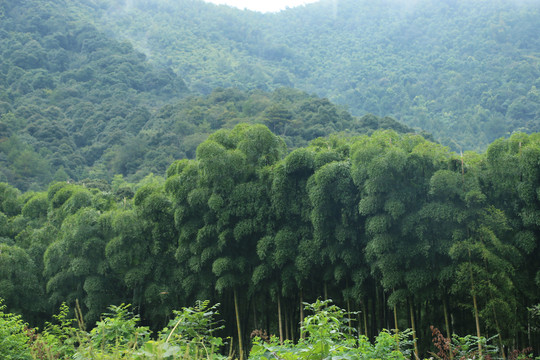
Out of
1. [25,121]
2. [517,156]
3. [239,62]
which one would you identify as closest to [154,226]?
[517,156]

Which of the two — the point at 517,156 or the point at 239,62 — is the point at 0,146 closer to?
the point at 517,156

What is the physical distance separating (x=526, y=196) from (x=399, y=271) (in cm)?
244

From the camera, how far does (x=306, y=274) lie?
10117 millimetres

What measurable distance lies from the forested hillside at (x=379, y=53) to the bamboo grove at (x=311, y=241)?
25.6 metres

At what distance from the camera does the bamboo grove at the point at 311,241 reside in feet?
27.8

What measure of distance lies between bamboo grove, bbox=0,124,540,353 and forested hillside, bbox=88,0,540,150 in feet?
83.9

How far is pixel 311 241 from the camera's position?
33.4ft

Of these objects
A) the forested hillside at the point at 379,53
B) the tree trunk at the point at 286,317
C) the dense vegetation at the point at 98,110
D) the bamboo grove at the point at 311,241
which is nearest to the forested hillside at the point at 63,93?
the dense vegetation at the point at 98,110

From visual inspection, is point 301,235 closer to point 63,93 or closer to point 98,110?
point 98,110

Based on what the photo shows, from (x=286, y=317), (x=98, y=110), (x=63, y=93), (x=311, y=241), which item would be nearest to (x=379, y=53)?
(x=98, y=110)

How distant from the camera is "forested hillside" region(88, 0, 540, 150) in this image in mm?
42156

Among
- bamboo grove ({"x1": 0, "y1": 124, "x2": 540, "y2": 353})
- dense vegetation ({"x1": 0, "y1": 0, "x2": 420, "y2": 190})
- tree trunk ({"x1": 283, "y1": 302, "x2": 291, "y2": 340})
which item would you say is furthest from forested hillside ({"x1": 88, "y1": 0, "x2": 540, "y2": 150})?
bamboo grove ({"x1": 0, "y1": 124, "x2": 540, "y2": 353})

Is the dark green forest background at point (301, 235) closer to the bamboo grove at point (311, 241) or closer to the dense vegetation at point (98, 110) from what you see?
the bamboo grove at point (311, 241)

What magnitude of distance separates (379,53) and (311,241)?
56.2 meters
